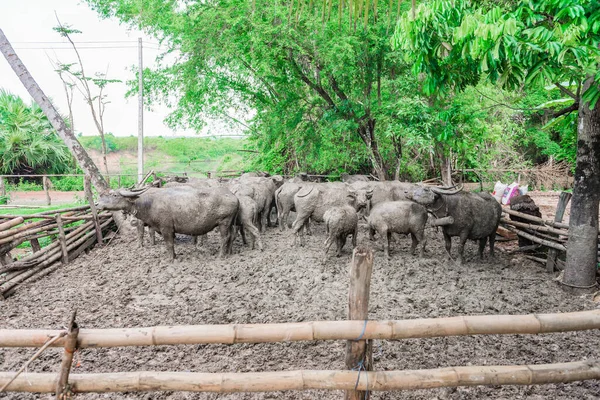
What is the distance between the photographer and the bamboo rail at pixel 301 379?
248 centimetres

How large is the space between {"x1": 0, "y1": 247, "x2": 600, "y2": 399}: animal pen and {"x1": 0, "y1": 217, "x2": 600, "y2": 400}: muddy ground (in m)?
0.81

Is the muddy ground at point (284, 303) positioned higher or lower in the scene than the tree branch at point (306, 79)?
lower

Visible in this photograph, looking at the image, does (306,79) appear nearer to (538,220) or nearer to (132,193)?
(132,193)

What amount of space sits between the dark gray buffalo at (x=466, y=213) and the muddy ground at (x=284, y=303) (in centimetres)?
56

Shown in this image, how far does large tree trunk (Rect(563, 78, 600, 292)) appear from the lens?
16.3 feet

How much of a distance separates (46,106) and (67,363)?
7.81 meters

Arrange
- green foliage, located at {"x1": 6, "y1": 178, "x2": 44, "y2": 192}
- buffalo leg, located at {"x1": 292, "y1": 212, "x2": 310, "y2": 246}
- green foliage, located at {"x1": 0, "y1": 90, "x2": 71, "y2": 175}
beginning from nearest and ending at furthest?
buffalo leg, located at {"x1": 292, "y1": 212, "x2": 310, "y2": 246}, green foliage, located at {"x1": 6, "y1": 178, "x2": 44, "y2": 192}, green foliage, located at {"x1": 0, "y1": 90, "x2": 71, "y2": 175}

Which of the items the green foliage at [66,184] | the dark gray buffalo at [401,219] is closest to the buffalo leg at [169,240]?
the dark gray buffalo at [401,219]

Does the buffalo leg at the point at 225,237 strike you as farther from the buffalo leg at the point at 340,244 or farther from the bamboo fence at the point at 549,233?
the bamboo fence at the point at 549,233

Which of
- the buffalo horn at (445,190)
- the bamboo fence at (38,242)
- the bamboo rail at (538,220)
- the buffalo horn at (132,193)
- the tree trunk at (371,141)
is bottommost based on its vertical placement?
the bamboo fence at (38,242)

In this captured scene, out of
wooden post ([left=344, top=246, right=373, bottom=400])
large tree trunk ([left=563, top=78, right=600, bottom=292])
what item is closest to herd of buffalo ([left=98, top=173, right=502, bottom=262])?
large tree trunk ([left=563, top=78, right=600, bottom=292])

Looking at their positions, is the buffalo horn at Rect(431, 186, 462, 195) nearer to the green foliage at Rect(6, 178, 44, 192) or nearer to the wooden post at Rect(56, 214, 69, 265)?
the wooden post at Rect(56, 214, 69, 265)

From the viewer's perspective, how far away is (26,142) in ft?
64.6

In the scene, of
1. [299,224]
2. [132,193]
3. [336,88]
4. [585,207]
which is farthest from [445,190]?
[336,88]
